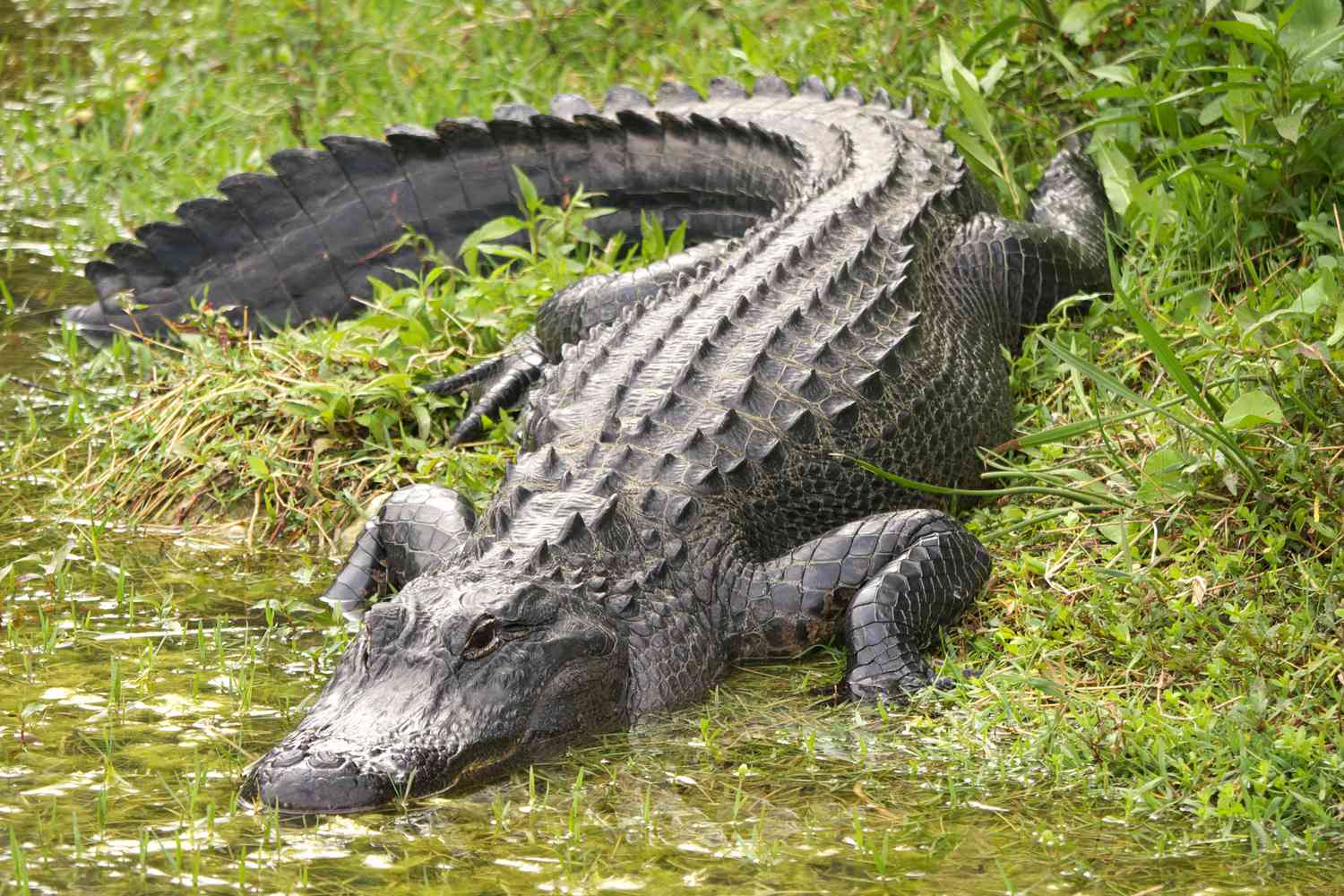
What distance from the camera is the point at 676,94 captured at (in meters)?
6.98

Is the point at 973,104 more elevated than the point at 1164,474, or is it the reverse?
the point at 973,104

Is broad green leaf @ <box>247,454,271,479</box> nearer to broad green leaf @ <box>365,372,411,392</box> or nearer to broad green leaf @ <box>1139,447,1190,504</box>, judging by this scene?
broad green leaf @ <box>365,372,411,392</box>

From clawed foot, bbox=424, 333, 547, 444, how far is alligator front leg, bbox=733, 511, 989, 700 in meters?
1.63

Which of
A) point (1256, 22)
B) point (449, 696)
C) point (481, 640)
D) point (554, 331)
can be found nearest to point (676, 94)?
point (554, 331)

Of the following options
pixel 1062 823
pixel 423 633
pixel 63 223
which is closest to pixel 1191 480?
pixel 1062 823

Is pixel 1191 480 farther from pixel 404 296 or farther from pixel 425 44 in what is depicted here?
pixel 425 44

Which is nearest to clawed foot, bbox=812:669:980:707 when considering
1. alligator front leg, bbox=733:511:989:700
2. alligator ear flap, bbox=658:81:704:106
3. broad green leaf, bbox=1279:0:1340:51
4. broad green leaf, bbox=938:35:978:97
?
alligator front leg, bbox=733:511:989:700

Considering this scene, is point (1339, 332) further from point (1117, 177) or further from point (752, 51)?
point (752, 51)

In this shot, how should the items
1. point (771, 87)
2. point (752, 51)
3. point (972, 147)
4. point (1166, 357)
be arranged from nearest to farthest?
1. point (1166, 357)
2. point (972, 147)
3. point (771, 87)
4. point (752, 51)

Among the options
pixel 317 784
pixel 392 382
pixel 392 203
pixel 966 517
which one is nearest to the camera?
pixel 317 784

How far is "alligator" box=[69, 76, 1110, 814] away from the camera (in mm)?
3664

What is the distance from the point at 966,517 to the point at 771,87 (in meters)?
2.66

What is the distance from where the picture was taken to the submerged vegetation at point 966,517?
329 centimetres

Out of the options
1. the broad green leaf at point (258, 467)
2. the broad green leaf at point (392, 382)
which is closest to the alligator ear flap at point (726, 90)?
the broad green leaf at point (392, 382)
